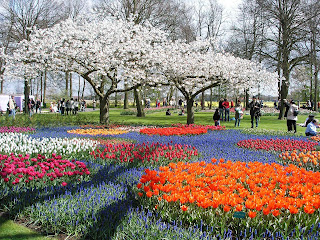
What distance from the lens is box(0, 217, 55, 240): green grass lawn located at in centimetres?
342

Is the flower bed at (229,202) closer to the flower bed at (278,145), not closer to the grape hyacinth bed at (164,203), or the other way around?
the grape hyacinth bed at (164,203)

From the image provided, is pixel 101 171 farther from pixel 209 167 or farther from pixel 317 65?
pixel 317 65

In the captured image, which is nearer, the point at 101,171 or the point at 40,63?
the point at 101,171

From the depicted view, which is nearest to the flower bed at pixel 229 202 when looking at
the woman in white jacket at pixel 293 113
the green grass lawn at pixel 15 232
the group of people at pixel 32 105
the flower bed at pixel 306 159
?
the green grass lawn at pixel 15 232

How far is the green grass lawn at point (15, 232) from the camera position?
342 cm

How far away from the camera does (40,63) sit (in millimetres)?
15234

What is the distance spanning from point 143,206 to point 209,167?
1.34 meters

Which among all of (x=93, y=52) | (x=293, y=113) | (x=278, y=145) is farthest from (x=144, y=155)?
(x=93, y=52)

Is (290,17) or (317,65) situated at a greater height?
(290,17)

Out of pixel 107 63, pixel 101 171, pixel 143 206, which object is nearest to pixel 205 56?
pixel 107 63

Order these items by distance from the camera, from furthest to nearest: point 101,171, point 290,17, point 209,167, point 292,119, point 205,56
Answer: point 290,17 → point 205,56 → point 292,119 → point 101,171 → point 209,167

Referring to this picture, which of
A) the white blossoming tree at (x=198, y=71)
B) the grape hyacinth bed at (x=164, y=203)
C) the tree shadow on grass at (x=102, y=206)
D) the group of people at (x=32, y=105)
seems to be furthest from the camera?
the group of people at (x=32, y=105)

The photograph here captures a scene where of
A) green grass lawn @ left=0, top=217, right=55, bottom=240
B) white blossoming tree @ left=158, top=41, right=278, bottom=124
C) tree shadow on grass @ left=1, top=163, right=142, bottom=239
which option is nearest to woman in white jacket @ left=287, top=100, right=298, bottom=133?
white blossoming tree @ left=158, top=41, right=278, bottom=124

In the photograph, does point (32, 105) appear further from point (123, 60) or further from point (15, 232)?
point (15, 232)
